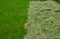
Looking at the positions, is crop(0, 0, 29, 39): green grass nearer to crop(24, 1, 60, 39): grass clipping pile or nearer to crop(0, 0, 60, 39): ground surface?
crop(0, 0, 60, 39): ground surface

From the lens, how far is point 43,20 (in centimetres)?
328

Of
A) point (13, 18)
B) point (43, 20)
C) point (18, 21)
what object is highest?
point (13, 18)

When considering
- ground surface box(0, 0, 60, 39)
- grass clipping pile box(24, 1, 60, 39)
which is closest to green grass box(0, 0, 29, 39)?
ground surface box(0, 0, 60, 39)

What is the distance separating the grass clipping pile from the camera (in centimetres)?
294

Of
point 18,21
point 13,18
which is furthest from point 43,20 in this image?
point 13,18

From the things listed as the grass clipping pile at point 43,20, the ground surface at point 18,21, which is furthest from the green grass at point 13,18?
the grass clipping pile at point 43,20

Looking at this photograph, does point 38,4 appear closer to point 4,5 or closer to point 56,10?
point 56,10

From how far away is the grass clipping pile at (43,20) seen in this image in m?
2.94

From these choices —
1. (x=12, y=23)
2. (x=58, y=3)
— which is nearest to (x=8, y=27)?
(x=12, y=23)

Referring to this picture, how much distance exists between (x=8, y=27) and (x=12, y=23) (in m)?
0.15

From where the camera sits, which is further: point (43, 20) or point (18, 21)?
point (18, 21)

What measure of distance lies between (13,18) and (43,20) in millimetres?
700

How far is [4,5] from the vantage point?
4.00 metres

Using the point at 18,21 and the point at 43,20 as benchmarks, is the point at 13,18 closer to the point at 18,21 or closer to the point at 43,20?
the point at 18,21
